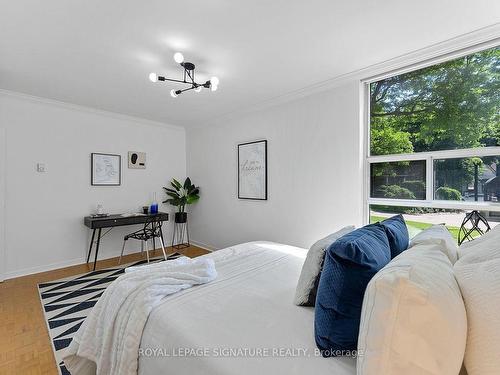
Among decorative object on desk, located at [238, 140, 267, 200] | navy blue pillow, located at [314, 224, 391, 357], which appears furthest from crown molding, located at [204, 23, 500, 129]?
navy blue pillow, located at [314, 224, 391, 357]

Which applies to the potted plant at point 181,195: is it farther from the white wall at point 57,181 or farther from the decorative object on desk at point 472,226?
the decorative object on desk at point 472,226

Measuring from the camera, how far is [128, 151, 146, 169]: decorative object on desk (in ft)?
14.0

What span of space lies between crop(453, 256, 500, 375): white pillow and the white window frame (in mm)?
1722

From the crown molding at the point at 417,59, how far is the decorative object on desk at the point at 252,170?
82cm

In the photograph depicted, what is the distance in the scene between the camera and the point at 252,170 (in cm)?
381

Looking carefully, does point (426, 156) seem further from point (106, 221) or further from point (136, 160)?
point (136, 160)

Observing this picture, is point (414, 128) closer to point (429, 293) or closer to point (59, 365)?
point (429, 293)

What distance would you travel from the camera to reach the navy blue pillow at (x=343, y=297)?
3.11 ft

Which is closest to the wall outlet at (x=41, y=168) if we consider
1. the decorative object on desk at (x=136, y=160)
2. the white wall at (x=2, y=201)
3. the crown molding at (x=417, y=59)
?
the white wall at (x=2, y=201)

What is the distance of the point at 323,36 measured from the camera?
6.64ft

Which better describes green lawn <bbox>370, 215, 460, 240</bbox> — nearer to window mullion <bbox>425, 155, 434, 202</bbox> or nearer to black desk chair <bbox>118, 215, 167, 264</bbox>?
window mullion <bbox>425, 155, 434, 202</bbox>

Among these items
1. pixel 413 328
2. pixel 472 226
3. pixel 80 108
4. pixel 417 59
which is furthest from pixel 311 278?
pixel 80 108

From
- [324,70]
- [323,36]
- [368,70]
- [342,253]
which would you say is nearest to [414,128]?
[368,70]

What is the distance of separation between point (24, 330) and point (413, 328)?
2.82 m
